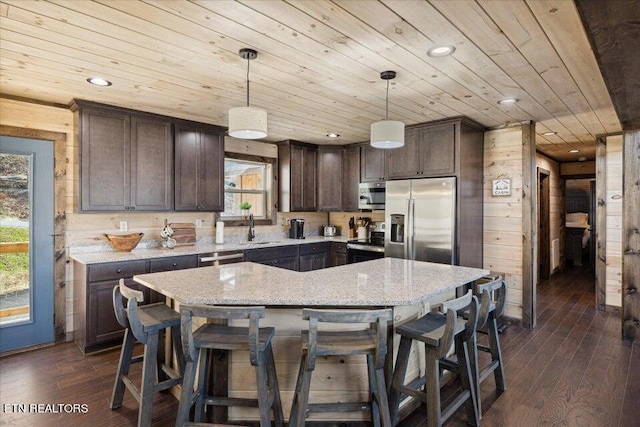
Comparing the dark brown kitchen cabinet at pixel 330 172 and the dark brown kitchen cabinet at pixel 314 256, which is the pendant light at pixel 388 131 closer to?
the dark brown kitchen cabinet at pixel 314 256

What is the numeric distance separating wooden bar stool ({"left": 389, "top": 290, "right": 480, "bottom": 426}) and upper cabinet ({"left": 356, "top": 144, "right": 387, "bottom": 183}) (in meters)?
3.02

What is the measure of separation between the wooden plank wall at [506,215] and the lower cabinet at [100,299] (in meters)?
3.82

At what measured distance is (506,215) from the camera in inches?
169

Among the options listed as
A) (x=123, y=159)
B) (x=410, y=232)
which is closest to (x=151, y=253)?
(x=123, y=159)

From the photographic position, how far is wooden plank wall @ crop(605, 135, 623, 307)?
4684 mm

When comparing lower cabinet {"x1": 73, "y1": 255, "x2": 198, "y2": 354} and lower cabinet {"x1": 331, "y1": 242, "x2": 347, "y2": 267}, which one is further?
lower cabinet {"x1": 331, "y1": 242, "x2": 347, "y2": 267}

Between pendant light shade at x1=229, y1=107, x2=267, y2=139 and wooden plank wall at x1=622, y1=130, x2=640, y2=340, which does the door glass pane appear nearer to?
pendant light shade at x1=229, y1=107, x2=267, y2=139

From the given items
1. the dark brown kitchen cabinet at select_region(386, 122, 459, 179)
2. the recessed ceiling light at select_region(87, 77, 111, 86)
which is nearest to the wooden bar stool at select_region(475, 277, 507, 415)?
the dark brown kitchen cabinet at select_region(386, 122, 459, 179)

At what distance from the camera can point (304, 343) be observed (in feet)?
6.31

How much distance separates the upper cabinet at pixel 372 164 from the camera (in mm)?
5109

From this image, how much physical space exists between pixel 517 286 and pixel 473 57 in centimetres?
293

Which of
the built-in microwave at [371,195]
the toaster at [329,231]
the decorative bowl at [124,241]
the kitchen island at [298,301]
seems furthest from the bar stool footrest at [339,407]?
the toaster at [329,231]

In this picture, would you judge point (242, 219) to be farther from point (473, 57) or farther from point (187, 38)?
point (473, 57)

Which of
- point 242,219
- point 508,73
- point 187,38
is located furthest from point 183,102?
point 508,73
